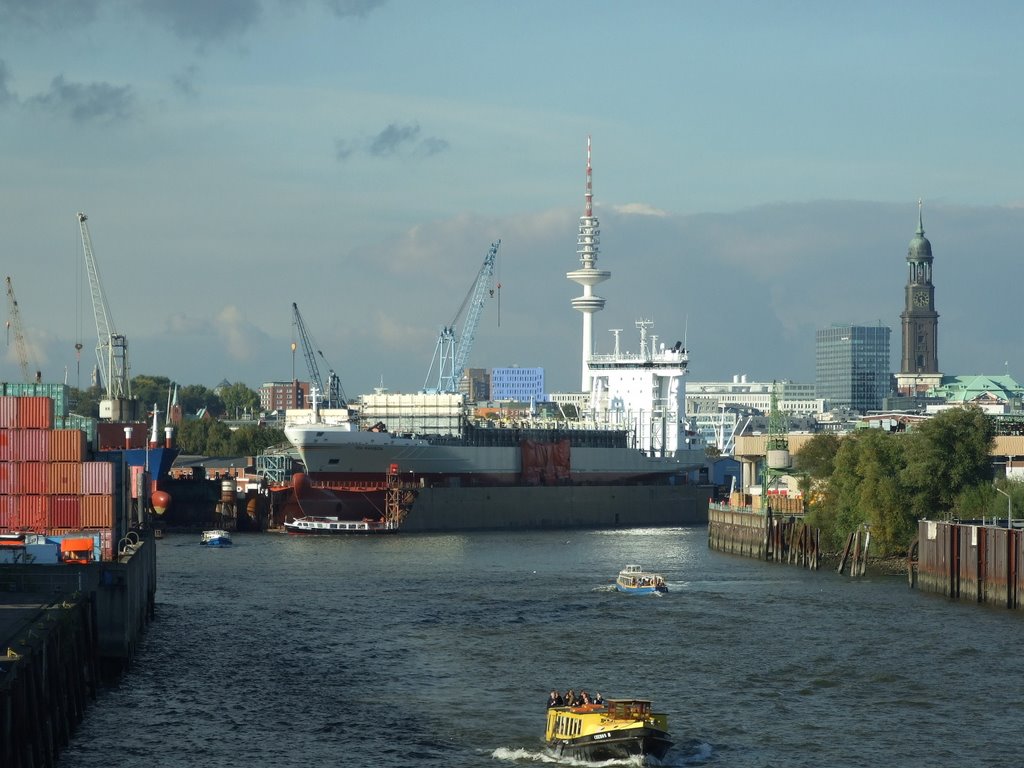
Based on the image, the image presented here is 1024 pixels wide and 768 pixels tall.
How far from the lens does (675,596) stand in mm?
75562

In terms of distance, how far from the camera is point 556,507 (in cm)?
14775

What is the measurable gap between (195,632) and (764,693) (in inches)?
916

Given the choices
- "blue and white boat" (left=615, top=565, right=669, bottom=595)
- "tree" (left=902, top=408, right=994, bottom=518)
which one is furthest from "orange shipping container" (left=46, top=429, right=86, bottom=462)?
"tree" (left=902, top=408, right=994, bottom=518)

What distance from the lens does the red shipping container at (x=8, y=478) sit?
2325 inches

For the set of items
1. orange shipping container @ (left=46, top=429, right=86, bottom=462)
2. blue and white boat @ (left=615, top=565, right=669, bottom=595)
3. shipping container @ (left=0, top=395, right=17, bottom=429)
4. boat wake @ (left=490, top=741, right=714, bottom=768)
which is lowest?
boat wake @ (left=490, top=741, right=714, bottom=768)

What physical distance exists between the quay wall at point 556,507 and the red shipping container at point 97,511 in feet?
233

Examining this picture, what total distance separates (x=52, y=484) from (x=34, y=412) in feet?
9.13

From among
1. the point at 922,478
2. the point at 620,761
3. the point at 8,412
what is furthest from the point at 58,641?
the point at 922,478

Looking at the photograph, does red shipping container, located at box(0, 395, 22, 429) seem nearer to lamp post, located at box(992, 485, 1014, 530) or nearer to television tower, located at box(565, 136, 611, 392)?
lamp post, located at box(992, 485, 1014, 530)

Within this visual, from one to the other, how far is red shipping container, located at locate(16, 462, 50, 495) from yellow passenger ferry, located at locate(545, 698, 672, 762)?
25.5m

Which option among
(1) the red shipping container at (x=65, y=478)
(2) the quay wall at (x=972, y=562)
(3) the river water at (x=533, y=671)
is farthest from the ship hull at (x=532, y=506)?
(1) the red shipping container at (x=65, y=478)

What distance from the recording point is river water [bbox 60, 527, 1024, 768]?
42250 millimetres

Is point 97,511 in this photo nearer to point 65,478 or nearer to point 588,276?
point 65,478

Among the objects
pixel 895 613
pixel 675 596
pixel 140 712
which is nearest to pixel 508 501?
pixel 675 596
